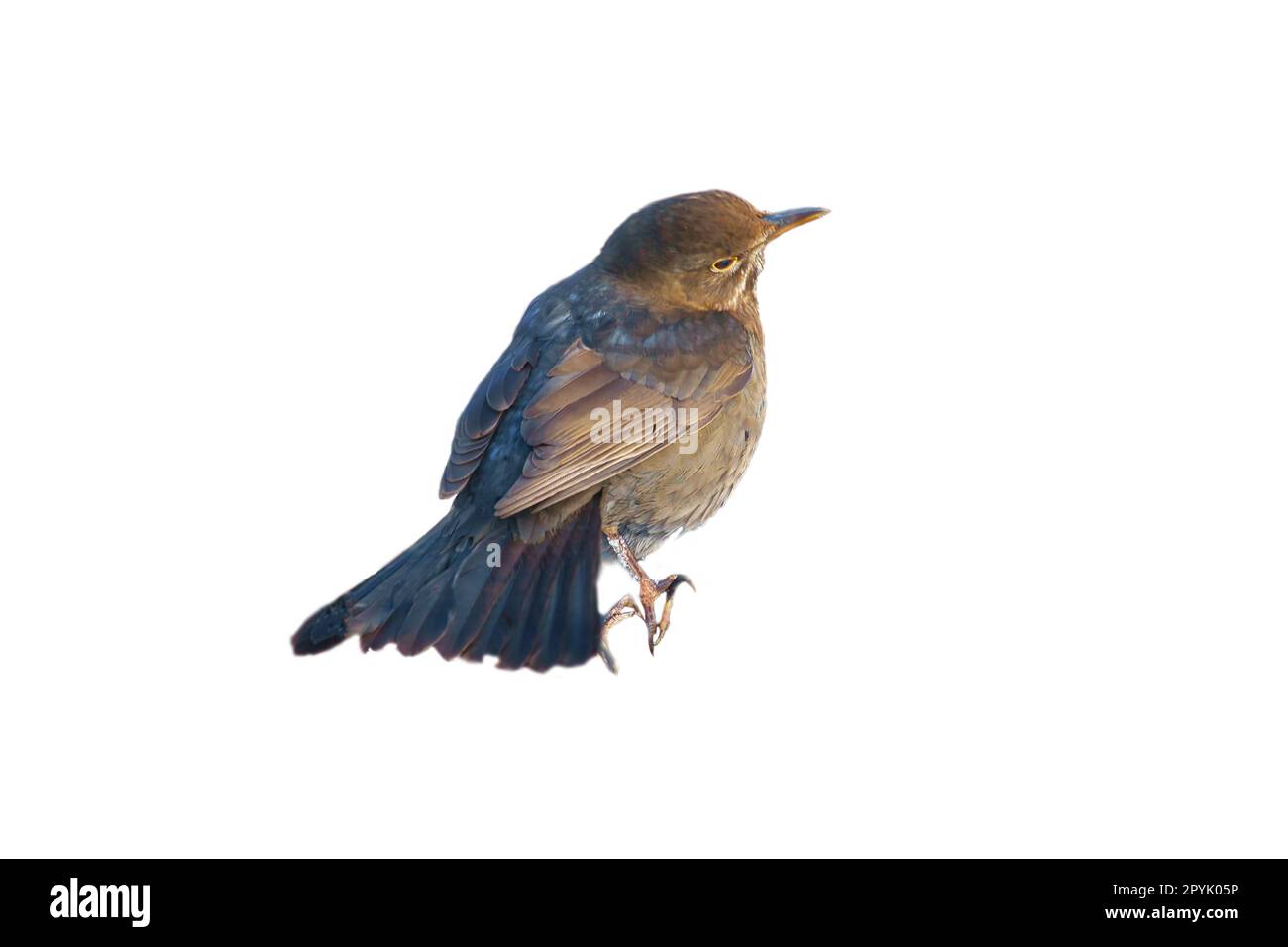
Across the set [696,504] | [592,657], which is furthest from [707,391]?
[592,657]

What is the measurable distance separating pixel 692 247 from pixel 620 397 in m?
0.94

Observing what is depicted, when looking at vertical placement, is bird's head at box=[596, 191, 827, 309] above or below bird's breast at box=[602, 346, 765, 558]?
above

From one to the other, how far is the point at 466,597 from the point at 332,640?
0.57m

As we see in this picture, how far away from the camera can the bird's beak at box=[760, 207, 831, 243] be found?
649 centimetres

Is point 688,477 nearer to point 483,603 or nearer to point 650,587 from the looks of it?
point 650,587

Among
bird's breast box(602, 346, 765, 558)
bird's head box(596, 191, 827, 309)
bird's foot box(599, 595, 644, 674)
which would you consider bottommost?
bird's foot box(599, 595, 644, 674)

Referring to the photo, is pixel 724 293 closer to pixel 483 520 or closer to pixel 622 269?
pixel 622 269

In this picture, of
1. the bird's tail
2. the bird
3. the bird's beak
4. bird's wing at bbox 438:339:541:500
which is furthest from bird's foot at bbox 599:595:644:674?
the bird's beak

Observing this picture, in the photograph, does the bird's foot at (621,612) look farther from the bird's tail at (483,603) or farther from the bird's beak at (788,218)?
the bird's beak at (788,218)

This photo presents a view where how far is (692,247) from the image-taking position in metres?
6.32

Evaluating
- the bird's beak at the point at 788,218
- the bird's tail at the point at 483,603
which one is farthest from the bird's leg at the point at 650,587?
the bird's beak at the point at 788,218

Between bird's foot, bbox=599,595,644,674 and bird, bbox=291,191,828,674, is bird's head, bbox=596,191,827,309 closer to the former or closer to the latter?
bird, bbox=291,191,828,674

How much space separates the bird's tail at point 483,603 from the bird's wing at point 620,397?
22 cm

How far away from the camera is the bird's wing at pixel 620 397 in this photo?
5656mm
